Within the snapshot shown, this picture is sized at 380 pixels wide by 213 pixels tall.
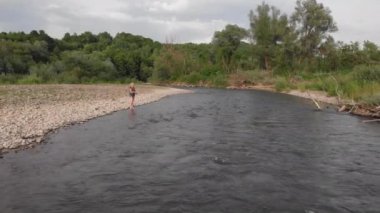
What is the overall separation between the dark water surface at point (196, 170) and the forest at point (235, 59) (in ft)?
102

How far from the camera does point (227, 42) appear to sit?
10175cm

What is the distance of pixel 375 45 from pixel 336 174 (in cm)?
6398

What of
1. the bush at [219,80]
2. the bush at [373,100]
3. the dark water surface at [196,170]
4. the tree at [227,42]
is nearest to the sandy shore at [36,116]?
the dark water surface at [196,170]

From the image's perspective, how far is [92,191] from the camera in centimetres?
1225

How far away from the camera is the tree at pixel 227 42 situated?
99.7 m

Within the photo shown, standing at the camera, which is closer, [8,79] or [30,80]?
[8,79]

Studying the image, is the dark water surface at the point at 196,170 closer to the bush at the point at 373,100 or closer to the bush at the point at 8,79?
the bush at the point at 373,100

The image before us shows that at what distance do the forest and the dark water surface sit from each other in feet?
102

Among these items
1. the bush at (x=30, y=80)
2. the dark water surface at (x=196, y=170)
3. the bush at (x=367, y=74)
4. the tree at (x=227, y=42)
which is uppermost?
the tree at (x=227, y=42)

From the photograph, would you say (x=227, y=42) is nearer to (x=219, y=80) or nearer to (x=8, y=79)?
(x=219, y=80)

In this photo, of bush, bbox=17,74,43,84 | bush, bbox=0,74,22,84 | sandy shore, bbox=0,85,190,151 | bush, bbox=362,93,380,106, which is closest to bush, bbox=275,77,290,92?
sandy shore, bbox=0,85,190,151

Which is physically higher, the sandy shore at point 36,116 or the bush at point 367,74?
the bush at point 367,74

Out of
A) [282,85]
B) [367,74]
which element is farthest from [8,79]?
[367,74]

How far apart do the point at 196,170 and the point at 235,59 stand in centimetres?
9128
